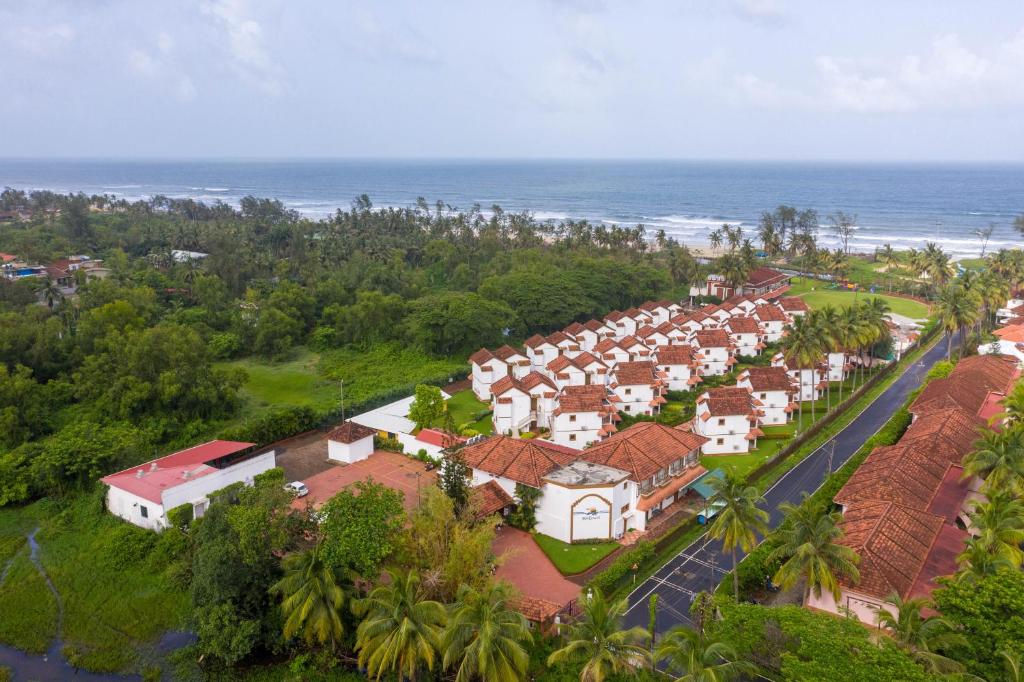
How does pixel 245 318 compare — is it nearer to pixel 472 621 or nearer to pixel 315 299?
pixel 315 299

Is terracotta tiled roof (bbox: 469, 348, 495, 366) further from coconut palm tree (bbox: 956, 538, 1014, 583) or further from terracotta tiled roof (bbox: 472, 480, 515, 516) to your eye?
coconut palm tree (bbox: 956, 538, 1014, 583)

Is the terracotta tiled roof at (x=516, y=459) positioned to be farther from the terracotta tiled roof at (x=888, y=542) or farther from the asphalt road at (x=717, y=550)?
the terracotta tiled roof at (x=888, y=542)

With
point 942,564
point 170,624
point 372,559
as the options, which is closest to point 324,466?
Answer: point 170,624

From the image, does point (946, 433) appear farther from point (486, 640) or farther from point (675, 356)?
point (486, 640)

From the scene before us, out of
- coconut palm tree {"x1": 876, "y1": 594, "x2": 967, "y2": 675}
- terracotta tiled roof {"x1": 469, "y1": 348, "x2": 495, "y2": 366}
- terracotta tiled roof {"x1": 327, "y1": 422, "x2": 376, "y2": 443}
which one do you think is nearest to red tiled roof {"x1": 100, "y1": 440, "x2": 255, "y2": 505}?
terracotta tiled roof {"x1": 327, "y1": 422, "x2": 376, "y2": 443}

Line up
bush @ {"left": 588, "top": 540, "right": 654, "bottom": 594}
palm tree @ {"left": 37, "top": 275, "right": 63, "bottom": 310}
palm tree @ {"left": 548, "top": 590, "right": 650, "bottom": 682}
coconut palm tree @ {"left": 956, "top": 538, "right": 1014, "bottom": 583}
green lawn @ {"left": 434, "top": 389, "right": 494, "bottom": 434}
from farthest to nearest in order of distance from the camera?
palm tree @ {"left": 37, "top": 275, "right": 63, "bottom": 310}, green lawn @ {"left": 434, "top": 389, "right": 494, "bottom": 434}, bush @ {"left": 588, "top": 540, "right": 654, "bottom": 594}, coconut palm tree @ {"left": 956, "top": 538, "right": 1014, "bottom": 583}, palm tree @ {"left": 548, "top": 590, "right": 650, "bottom": 682}

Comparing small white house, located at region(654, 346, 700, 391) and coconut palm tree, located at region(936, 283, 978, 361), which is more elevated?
coconut palm tree, located at region(936, 283, 978, 361)

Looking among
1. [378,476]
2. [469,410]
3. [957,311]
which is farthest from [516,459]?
[957,311]

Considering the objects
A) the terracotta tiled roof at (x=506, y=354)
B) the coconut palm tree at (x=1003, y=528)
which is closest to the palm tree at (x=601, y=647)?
the coconut palm tree at (x=1003, y=528)
